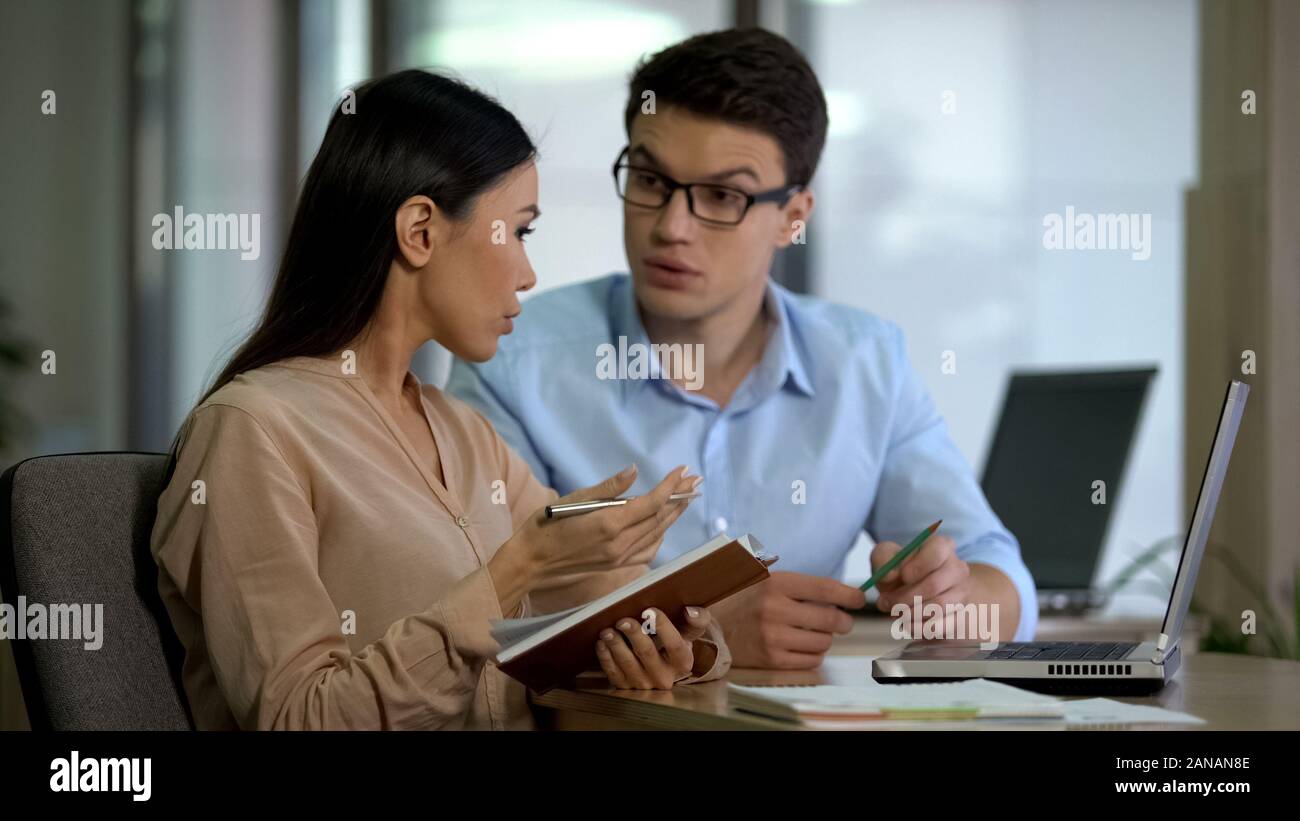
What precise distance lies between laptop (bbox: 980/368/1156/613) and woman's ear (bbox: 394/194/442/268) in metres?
1.97

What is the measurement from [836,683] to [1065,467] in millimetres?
1881

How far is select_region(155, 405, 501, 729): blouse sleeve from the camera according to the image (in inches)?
54.4

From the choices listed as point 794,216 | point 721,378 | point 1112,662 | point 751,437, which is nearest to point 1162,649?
point 1112,662

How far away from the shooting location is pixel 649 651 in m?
1.44

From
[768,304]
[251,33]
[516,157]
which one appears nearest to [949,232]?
[768,304]

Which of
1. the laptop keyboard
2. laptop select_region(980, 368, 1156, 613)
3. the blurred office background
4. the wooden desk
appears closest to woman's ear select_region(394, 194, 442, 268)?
the wooden desk

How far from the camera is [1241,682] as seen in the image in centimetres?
157

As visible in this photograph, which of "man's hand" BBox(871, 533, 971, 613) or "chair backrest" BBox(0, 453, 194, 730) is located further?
"man's hand" BBox(871, 533, 971, 613)

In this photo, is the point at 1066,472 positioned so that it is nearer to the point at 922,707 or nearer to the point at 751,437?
the point at 751,437

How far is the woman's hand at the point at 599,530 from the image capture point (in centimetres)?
140

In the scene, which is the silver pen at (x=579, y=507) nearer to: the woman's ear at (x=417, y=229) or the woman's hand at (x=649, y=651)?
the woman's hand at (x=649, y=651)

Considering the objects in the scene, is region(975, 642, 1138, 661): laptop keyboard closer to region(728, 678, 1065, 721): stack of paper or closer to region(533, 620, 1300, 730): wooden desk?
region(533, 620, 1300, 730): wooden desk

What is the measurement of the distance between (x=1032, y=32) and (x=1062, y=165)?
0.49 meters

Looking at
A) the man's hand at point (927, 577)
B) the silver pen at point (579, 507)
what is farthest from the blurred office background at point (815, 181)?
the silver pen at point (579, 507)
